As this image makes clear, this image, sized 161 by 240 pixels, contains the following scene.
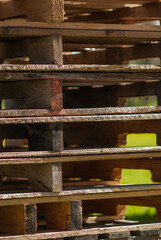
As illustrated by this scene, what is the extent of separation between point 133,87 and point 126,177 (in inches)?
125

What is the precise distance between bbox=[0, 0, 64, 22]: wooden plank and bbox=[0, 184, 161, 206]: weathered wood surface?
1260mm

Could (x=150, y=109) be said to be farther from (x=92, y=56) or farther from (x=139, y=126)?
(x=92, y=56)

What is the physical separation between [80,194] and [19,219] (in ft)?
1.60

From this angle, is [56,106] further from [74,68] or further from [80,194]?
→ [80,194]

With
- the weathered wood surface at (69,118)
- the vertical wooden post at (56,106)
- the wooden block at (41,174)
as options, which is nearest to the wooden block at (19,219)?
the wooden block at (41,174)

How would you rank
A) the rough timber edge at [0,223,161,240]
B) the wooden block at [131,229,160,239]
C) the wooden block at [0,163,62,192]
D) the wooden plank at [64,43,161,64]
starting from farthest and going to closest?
1. the wooden plank at [64,43,161,64]
2. the wooden block at [131,229,160,239]
3. the wooden block at [0,163,62,192]
4. the rough timber edge at [0,223,161,240]

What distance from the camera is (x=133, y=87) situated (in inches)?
222

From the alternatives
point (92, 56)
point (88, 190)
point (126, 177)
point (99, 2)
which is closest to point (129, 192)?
point (88, 190)

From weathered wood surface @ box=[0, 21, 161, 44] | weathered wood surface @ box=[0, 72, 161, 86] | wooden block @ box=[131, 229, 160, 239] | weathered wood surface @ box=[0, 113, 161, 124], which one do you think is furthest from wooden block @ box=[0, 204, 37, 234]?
weathered wood surface @ box=[0, 21, 161, 44]

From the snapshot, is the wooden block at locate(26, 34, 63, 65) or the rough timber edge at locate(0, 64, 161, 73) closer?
the rough timber edge at locate(0, 64, 161, 73)

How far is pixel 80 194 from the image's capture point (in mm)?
4250

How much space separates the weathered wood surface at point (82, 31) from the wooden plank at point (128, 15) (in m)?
0.36

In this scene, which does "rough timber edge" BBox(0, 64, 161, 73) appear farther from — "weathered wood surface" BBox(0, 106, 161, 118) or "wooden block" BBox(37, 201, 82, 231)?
"wooden block" BBox(37, 201, 82, 231)

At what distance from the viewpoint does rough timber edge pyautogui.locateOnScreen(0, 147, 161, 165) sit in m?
4.11
